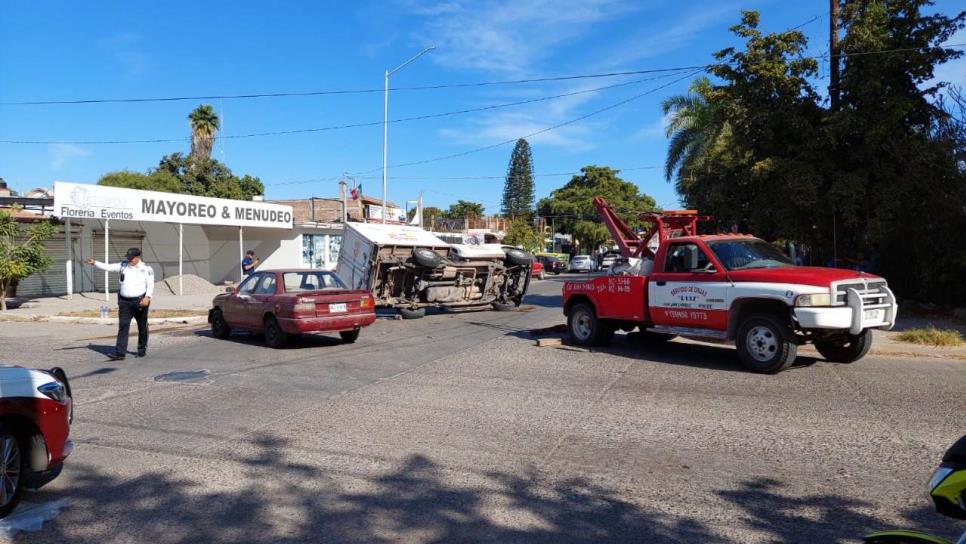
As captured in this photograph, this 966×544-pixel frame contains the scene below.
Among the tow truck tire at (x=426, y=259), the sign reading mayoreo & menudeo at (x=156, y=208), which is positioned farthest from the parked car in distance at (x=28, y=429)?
the sign reading mayoreo & menudeo at (x=156, y=208)

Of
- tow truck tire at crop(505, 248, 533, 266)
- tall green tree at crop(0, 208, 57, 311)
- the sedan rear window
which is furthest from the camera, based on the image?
tow truck tire at crop(505, 248, 533, 266)

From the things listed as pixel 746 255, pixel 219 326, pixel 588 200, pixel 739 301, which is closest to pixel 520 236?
pixel 588 200

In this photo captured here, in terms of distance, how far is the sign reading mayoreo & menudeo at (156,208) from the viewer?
21000 mm

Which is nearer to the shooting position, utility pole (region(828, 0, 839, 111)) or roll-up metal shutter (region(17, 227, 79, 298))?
utility pole (region(828, 0, 839, 111))

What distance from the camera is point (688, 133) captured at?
34.2 meters

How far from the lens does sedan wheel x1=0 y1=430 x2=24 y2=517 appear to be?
4.39m

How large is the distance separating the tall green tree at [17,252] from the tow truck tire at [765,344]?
18.1 metres

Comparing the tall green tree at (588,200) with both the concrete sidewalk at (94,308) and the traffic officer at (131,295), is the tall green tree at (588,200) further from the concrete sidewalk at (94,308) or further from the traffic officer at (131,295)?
the traffic officer at (131,295)

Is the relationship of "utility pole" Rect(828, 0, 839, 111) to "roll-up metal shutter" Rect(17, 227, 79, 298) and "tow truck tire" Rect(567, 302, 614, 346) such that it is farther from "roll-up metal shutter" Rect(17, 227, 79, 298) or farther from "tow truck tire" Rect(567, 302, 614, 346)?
"roll-up metal shutter" Rect(17, 227, 79, 298)

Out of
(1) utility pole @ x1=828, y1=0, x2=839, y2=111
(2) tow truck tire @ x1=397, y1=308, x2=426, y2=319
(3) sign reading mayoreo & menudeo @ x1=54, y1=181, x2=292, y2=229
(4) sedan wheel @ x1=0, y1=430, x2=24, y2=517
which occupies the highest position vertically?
(1) utility pole @ x1=828, y1=0, x2=839, y2=111

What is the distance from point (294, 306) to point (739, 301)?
6.98 meters

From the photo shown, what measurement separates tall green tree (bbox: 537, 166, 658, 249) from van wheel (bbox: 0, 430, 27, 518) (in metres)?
68.4

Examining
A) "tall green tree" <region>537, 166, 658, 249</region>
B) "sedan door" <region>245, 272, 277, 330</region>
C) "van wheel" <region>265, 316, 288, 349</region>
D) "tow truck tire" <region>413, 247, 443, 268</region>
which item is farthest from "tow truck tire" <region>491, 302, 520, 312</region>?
"tall green tree" <region>537, 166, 658, 249</region>

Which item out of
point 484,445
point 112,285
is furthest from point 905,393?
point 112,285
